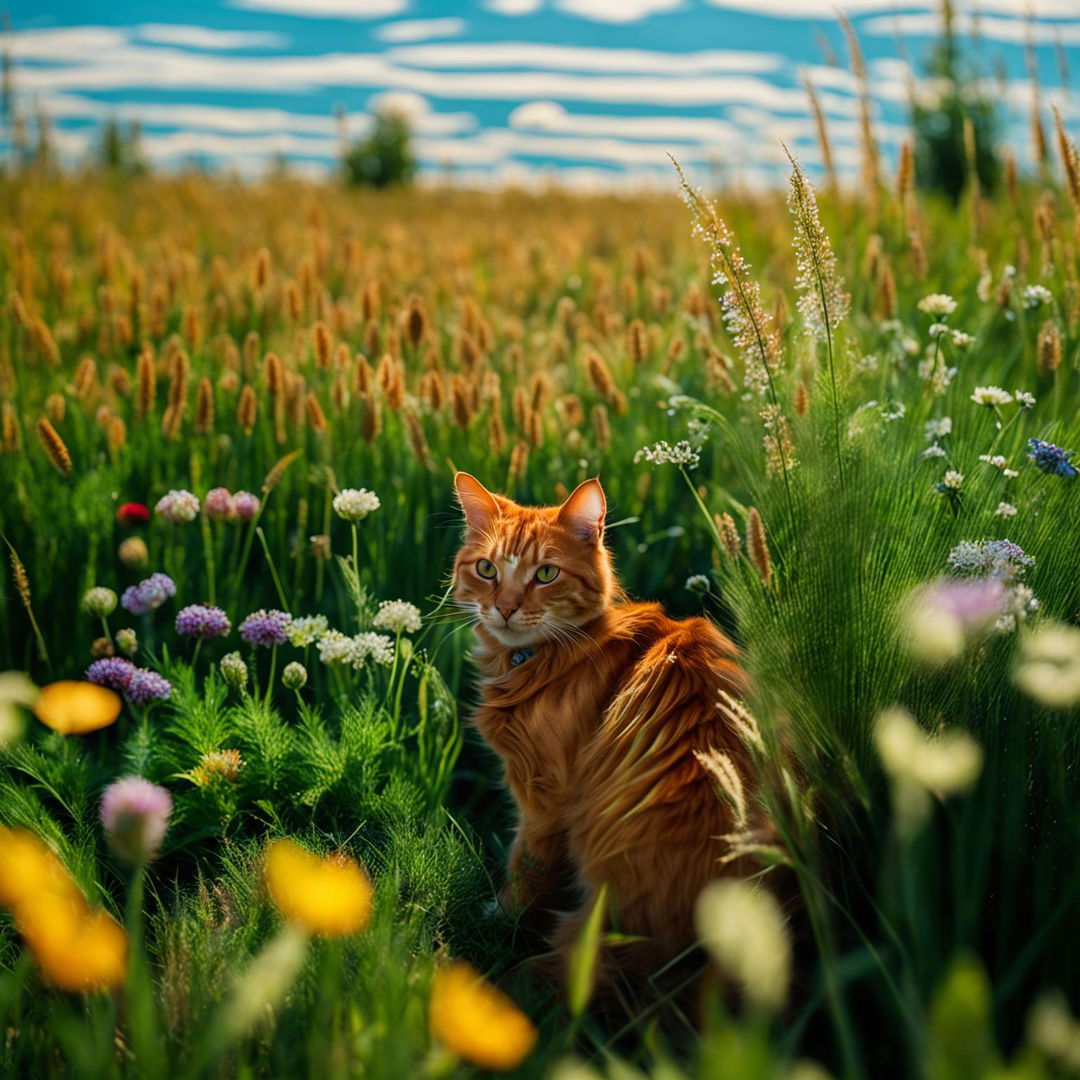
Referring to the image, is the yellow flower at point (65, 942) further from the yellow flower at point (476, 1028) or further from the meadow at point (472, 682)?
the yellow flower at point (476, 1028)

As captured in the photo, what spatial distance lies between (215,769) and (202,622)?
0.46 m

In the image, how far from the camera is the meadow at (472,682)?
52.8 inches

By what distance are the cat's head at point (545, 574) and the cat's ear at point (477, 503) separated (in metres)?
0.07

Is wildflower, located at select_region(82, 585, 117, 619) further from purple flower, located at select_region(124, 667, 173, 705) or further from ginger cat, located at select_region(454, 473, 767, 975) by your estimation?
ginger cat, located at select_region(454, 473, 767, 975)

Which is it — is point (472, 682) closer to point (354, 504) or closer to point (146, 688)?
point (354, 504)

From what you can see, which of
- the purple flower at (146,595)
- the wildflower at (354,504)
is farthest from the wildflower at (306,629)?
the purple flower at (146,595)

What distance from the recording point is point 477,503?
275 cm

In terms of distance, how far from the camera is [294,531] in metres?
3.73

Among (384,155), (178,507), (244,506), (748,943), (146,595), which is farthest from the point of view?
(384,155)

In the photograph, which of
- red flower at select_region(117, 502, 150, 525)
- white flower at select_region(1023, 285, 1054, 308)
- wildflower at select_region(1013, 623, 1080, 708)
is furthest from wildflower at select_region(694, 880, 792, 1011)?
white flower at select_region(1023, 285, 1054, 308)

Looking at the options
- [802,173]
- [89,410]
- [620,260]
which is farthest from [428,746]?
[620,260]

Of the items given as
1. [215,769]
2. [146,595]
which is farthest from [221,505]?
[215,769]

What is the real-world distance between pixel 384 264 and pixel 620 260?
1.95m

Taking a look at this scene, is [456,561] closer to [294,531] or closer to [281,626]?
[281,626]
